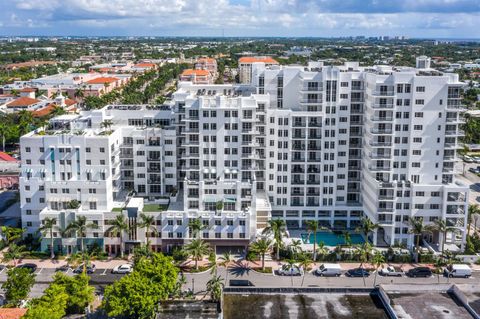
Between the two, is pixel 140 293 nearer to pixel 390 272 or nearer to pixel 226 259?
pixel 226 259

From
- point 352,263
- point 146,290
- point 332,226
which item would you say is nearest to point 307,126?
point 332,226

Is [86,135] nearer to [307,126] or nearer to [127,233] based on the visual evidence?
[127,233]

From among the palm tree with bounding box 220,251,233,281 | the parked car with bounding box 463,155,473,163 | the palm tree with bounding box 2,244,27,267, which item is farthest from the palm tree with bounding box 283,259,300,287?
the parked car with bounding box 463,155,473,163

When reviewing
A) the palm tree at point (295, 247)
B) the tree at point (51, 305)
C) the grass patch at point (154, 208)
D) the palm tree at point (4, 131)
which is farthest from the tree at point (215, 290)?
the palm tree at point (4, 131)

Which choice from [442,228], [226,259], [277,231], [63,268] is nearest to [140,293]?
[226,259]

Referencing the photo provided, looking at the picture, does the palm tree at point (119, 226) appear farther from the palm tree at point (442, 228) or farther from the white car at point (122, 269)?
the palm tree at point (442, 228)

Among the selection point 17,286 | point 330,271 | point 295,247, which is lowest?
point 330,271
